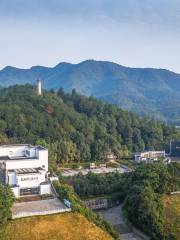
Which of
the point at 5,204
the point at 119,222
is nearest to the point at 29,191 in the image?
the point at 5,204

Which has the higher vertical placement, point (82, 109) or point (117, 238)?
point (82, 109)

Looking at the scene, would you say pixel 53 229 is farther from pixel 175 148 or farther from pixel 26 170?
pixel 175 148

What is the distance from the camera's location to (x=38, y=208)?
787 inches

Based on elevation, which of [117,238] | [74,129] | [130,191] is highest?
[74,129]

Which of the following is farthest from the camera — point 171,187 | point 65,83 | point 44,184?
point 65,83

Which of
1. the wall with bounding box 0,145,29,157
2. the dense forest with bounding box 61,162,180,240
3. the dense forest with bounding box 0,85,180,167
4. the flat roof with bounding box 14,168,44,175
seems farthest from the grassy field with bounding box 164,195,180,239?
the wall with bounding box 0,145,29,157

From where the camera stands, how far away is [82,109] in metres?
44.8

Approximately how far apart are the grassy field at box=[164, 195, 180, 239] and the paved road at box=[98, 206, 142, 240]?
1699 mm

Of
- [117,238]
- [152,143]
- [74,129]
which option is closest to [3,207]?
[117,238]

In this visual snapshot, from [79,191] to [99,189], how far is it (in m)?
1.19

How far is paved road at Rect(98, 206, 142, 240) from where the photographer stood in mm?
20844

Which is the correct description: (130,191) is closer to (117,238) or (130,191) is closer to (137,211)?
(137,211)

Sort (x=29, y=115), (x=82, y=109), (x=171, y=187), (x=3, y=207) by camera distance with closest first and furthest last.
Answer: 1. (x=3, y=207)
2. (x=171, y=187)
3. (x=29, y=115)
4. (x=82, y=109)

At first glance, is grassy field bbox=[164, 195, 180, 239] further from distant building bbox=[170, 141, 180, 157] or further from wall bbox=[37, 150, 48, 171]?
distant building bbox=[170, 141, 180, 157]
